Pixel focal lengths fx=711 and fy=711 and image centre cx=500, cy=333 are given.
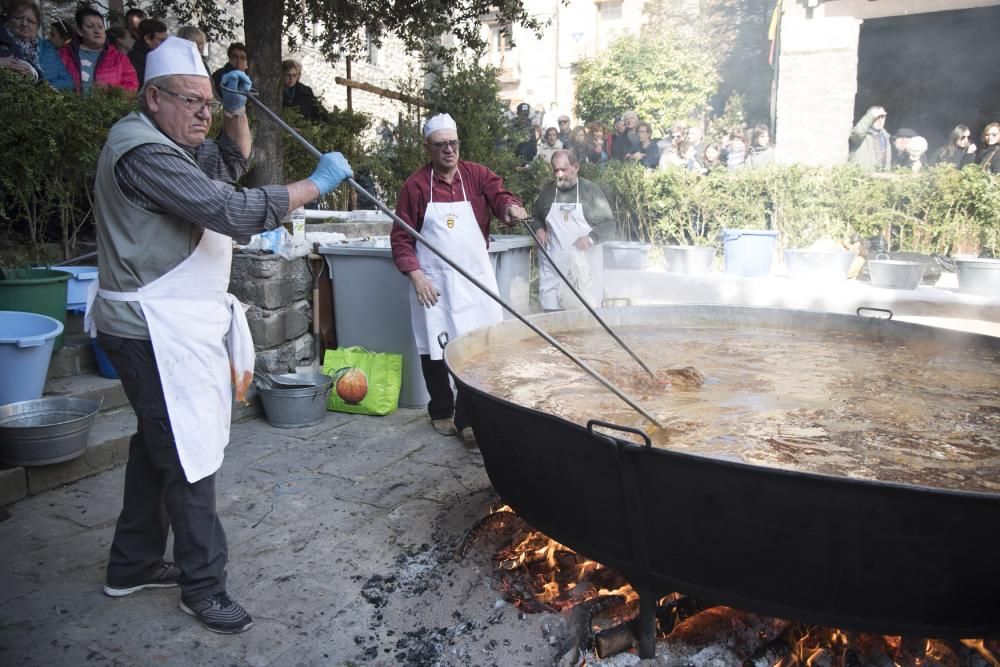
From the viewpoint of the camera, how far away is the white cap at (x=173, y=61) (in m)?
2.49

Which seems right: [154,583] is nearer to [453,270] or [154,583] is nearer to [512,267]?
[453,270]

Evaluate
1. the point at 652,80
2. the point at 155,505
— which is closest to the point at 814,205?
the point at 155,505

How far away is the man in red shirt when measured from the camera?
4598 mm

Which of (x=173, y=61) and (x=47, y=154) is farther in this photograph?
(x=47, y=154)

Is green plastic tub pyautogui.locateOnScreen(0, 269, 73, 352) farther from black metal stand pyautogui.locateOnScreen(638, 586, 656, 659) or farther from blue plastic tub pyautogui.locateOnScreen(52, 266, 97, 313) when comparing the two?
black metal stand pyautogui.locateOnScreen(638, 586, 656, 659)

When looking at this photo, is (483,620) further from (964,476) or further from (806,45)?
(806,45)

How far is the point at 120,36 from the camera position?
7082mm

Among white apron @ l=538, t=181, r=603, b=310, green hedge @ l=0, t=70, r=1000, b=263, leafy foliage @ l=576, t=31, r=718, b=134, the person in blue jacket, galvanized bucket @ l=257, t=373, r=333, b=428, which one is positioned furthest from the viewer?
leafy foliage @ l=576, t=31, r=718, b=134

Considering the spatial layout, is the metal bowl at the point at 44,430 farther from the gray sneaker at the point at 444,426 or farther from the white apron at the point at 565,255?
the white apron at the point at 565,255

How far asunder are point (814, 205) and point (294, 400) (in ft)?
27.4

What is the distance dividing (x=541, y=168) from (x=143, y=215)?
892cm

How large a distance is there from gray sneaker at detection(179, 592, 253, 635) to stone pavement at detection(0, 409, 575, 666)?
0.04 m

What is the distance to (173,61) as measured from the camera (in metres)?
2.49

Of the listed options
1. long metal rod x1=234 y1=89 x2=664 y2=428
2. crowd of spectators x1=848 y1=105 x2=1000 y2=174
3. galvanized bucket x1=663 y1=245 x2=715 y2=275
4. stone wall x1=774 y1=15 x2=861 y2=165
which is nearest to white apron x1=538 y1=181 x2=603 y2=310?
galvanized bucket x1=663 y1=245 x2=715 y2=275
